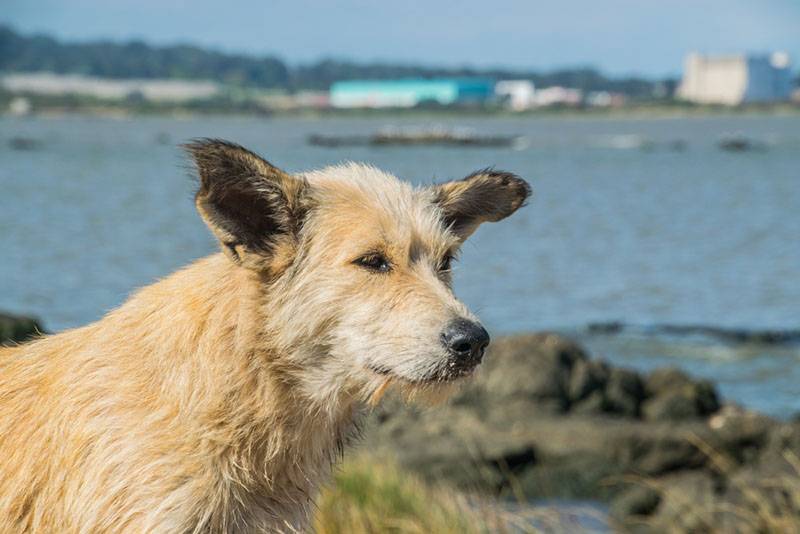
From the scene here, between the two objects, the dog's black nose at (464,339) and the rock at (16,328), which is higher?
the dog's black nose at (464,339)

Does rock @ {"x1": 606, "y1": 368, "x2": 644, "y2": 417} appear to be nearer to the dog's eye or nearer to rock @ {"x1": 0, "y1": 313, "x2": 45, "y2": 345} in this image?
rock @ {"x1": 0, "y1": 313, "x2": 45, "y2": 345}

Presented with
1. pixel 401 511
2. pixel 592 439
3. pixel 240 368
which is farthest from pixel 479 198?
pixel 592 439

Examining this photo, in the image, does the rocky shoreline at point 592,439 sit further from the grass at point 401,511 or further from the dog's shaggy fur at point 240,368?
the dog's shaggy fur at point 240,368

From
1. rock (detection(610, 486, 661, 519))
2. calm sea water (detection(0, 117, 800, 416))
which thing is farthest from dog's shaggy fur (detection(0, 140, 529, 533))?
rock (detection(610, 486, 661, 519))

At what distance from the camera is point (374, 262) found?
5.07 meters

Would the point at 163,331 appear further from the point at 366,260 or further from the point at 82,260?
the point at 82,260

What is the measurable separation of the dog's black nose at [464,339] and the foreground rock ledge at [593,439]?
855 cm

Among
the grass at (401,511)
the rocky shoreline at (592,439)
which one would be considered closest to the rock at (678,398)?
the rocky shoreline at (592,439)

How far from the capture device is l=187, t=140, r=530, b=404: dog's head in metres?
4.84

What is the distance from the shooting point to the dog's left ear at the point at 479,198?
551cm

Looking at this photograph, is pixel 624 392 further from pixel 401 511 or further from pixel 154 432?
pixel 154 432

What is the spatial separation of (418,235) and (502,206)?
22.7 inches

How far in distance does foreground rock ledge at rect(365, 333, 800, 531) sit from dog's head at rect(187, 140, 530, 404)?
8.48m

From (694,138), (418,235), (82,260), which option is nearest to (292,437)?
(418,235)
